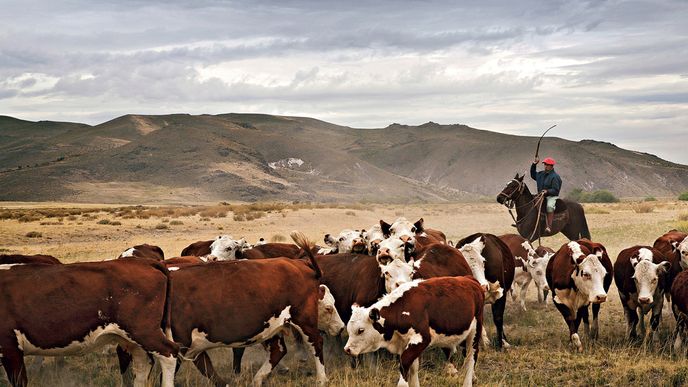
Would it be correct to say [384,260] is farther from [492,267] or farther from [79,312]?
[79,312]

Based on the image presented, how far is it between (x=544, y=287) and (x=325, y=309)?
283 inches

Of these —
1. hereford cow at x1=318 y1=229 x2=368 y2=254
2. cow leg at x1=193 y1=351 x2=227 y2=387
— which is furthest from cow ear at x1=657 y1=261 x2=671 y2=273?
cow leg at x1=193 y1=351 x2=227 y2=387

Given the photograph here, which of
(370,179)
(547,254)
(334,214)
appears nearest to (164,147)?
(370,179)

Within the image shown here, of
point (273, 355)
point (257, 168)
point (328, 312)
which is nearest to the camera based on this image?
point (273, 355)

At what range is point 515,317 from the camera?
49.0 ft

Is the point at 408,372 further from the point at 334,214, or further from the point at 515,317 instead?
the point at 334,214

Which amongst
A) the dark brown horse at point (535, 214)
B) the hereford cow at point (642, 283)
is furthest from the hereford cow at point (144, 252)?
the dark brown horse at point (535, 214)

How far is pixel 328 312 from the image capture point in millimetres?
10422

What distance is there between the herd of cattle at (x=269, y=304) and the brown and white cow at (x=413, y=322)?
13mm

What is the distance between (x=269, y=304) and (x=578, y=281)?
523 centimetres

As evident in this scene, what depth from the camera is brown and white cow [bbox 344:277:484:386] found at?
8523mm

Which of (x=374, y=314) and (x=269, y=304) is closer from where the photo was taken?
(x=374, y=314)

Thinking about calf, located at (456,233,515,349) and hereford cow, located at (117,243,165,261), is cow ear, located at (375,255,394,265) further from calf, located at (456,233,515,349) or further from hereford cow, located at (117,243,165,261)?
hereford cow, located at (117,243,165,261)

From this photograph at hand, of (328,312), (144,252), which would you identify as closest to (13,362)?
(328,312)
